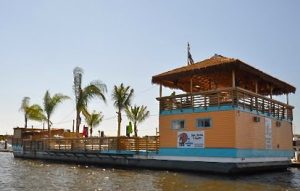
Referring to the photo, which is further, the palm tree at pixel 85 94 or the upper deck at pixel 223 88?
the palm tree at pixel 85 94

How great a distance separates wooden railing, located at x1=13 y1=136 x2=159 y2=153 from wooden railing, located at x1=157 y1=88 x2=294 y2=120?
8.91ft

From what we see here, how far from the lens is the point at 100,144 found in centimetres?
3062

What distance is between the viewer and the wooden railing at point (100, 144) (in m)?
27.3

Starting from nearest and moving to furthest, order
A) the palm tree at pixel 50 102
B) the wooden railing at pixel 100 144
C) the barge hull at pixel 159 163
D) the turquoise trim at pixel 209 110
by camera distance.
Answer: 1. the barge hull at pixel 159 163
2. the turquoise trim at pixel 209 110
3. the wooden railing at pixel 100 144
4. the palm tree at pixel 50 102

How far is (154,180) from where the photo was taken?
1933cm

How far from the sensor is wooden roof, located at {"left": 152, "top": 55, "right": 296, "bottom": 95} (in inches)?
950

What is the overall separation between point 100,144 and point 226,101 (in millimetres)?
11587

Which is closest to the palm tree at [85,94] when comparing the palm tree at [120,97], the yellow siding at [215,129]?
the palm tree at [120,97]

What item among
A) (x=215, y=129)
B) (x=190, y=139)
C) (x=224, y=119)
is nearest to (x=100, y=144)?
(x=190, y=139)

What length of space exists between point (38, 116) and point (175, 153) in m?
24.0

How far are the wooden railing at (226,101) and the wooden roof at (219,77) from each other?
1.38 metres

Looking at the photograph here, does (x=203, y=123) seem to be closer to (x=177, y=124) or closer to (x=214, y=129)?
(x=214, y=129)

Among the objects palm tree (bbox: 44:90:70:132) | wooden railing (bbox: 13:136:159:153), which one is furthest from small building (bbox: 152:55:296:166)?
palm tree (bbox: 44:90:70:132)

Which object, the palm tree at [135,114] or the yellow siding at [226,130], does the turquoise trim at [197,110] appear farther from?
the palm tree at [135,114]
